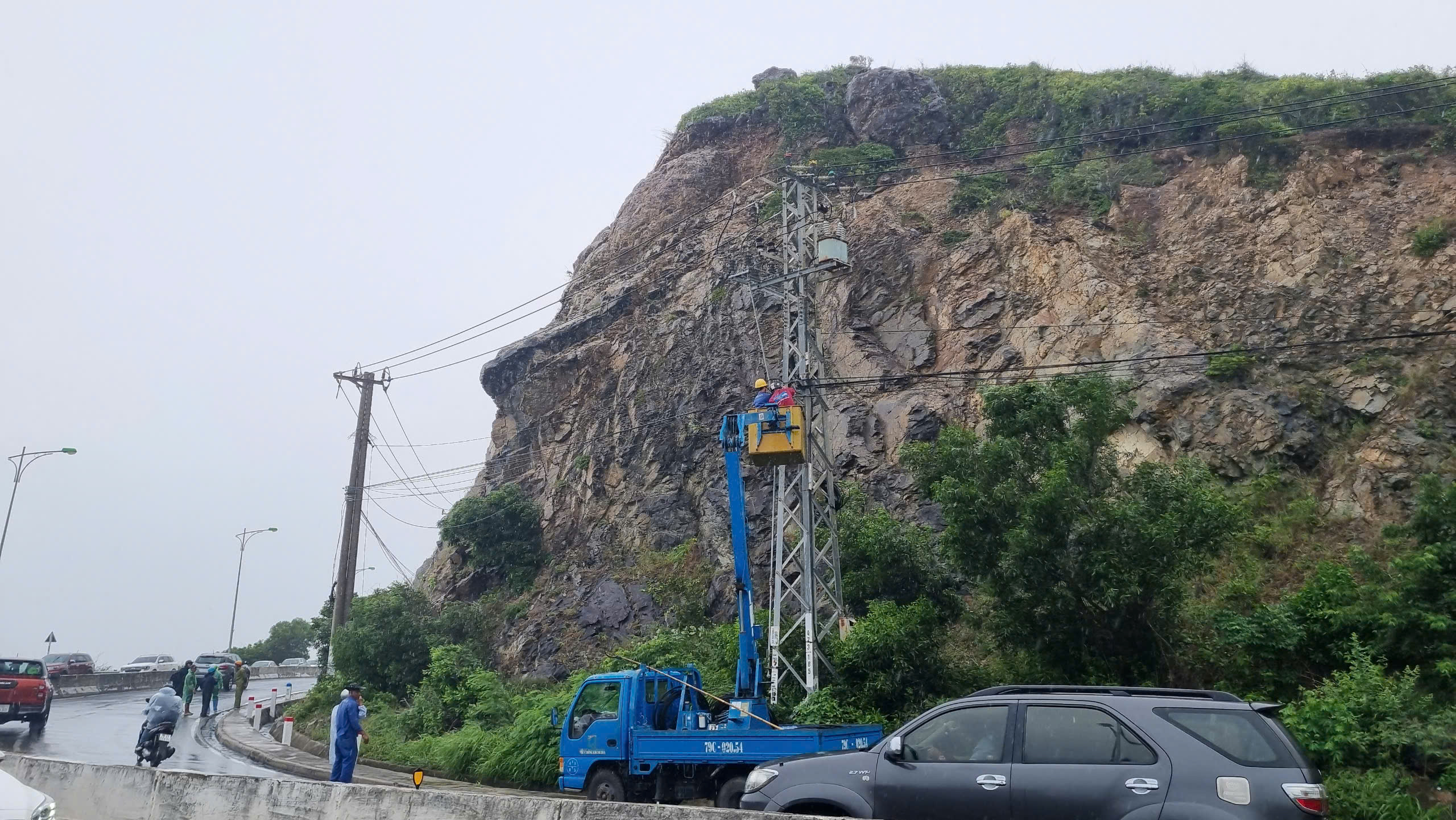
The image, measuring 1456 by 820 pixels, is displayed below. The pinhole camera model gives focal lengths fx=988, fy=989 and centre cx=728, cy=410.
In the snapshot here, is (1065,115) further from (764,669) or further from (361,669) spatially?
(361,669)

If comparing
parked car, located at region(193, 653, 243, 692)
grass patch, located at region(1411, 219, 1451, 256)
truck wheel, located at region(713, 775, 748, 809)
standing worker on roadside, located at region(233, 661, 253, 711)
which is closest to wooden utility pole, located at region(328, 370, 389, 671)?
standing worker on roadside, located at region(233, 661, 253, 711)

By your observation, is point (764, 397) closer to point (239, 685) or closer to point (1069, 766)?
point (1069, 766)

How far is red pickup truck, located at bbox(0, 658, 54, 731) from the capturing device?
860 inches

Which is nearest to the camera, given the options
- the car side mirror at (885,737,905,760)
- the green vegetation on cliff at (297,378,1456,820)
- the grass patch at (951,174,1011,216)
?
the car side mirror at (885,737,905,760)

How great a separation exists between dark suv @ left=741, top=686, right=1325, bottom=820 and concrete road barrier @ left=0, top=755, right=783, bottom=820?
174cm

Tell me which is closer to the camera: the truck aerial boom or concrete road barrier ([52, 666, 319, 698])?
the truck aerial boom

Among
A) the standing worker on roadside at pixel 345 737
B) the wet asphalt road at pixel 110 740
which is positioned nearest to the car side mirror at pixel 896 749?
the standing worker on roadside at pixel 345 737

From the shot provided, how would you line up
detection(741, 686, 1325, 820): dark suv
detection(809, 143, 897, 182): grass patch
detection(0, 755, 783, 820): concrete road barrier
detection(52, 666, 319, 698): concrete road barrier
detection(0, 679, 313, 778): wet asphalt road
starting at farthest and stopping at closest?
1. detection(52, 666, 319, 698): concrete road barrier
2. detection(809, 143, 897, 182): grass patch
3. detection(0, 679, 313, 778): wet asphalt road
4. detection(0, 755, 783, 820): concrete road barrier
5. detection(741, 686, 1325, 820): dark suv

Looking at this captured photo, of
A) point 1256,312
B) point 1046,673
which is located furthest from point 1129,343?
point 1046,673

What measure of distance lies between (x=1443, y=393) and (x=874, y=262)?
14.9 m

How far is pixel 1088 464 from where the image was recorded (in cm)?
1512

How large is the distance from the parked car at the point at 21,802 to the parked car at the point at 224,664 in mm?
31864

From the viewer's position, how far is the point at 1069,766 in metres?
7.11

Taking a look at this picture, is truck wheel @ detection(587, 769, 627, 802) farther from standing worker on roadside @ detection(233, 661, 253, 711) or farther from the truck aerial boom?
standing worker on roadside @ detection(233, 661, 253, 711)
